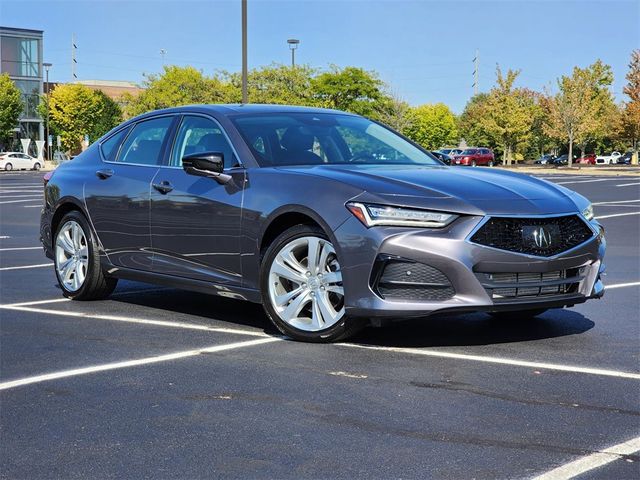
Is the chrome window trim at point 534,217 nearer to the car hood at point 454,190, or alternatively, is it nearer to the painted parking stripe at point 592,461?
the car hood at point 454,190

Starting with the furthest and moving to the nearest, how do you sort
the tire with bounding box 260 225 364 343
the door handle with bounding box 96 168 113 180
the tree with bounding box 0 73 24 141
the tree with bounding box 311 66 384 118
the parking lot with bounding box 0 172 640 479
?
the tree with bounding box 0 73 24 141
the tree with bounding box 311 66 384 118
the door handle with bounding box 96 168 113 180
the tire with bounding box 260 225 364 343
the parking lot with bounding box 0 172 640 479

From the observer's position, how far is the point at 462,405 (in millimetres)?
4473

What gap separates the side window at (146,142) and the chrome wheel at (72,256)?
774 mm

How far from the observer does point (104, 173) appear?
769 cm

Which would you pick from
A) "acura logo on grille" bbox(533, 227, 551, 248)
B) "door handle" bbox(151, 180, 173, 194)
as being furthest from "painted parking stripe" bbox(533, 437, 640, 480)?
"door handle" bbox(151, 180, 173, 194)

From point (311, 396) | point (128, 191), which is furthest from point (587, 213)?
point (128, 191)

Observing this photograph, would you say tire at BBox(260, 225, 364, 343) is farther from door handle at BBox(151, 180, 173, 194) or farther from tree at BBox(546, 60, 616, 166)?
tree at BBox(546, 60, 616, 166)

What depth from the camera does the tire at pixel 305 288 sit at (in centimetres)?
584

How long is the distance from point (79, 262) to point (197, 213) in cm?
178

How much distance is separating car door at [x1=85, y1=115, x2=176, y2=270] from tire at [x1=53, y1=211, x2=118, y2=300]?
193 mm

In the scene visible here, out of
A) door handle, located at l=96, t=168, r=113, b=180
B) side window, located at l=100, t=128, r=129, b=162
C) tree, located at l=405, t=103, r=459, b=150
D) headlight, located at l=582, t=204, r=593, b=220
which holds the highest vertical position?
tree, located at l=405, t=103, r=459, b=150

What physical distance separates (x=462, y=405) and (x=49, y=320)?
12.1ft

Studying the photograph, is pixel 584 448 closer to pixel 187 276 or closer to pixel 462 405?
pixel 462 405

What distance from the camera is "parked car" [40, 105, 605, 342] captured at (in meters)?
5.50
